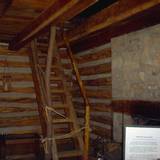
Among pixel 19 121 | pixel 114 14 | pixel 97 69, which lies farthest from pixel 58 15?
pixel 19 121

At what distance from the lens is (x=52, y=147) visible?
15.0 feet

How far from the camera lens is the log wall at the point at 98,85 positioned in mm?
5898

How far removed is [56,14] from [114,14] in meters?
0.87

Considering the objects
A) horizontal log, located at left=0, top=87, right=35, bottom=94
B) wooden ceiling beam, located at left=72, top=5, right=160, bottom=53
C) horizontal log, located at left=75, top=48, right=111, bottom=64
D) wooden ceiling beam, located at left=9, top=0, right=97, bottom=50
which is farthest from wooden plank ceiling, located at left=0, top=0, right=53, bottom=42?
horizontal log, located at left=75, top=48, right=111, bottom=64

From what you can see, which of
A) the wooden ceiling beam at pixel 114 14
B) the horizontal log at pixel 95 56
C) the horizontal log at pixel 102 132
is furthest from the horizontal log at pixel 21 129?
the wooden ceiling beam at pixel 114 14

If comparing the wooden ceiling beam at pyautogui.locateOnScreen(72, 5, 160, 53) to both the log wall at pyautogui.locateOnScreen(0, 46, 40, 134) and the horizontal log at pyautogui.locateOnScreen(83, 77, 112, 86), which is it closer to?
the horizontal log at pyautogui.locateOnScreen(83, 77, 112, 86)

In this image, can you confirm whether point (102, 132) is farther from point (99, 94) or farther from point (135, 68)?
point (135, 68)

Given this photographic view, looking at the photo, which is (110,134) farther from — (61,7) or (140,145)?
(61,7)

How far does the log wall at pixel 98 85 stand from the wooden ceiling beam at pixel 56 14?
5.36 ft

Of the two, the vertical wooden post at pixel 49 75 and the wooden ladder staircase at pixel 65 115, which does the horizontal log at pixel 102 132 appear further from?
the vertical wooden post at pixel 49 75

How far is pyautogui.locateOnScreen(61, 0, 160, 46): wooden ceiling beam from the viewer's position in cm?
348

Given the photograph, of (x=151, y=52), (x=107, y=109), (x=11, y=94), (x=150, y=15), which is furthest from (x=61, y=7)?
(x=11, y=94)

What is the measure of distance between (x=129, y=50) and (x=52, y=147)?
2100mm

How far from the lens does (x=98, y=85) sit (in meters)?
6.26
